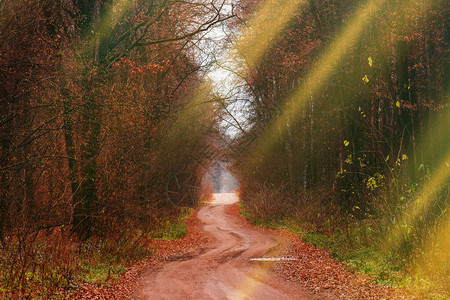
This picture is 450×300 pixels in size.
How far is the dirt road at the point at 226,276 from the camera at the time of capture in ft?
28.5

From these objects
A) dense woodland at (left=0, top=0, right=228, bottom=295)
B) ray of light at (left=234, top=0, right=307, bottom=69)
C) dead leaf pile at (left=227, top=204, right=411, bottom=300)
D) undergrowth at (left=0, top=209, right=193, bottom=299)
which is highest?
ray of light at (left=234, top=0, right=307, bottom=69)

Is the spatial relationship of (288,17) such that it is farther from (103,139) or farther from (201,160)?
(201,160)

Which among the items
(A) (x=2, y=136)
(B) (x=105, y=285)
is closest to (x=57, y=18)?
(A) (x=2, y=136)

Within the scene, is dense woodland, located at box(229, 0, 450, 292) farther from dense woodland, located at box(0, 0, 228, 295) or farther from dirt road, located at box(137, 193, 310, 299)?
dense woodland, located at box(0, 0, 228, 295)

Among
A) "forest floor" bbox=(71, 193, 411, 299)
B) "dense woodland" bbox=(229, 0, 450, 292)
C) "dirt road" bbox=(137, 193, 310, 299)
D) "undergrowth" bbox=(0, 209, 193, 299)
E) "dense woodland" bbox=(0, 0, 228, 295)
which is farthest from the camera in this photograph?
"dense woodland" bbox=(229, 0, 450, 292)

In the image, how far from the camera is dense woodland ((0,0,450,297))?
8.57m

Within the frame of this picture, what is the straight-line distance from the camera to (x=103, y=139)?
1104 centimetres

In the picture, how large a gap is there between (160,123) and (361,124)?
794 cm

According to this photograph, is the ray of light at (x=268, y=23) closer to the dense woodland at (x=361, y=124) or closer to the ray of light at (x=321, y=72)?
the dense woodland at (x=361, y=124)

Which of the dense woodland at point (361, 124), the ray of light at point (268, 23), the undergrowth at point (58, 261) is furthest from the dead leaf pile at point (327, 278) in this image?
the ray of light at point (268, 23)

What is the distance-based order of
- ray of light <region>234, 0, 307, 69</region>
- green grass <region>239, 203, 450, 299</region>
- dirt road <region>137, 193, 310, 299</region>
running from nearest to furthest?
1. green grass <region>239, 203, 450, 299</region>
2. dirt road <region>137, 193, 310, 299</region>
3. ray of light <region>234, 0, 307, 69</region>

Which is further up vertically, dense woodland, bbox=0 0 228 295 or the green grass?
dense woodland, bbox=0 0 228 295

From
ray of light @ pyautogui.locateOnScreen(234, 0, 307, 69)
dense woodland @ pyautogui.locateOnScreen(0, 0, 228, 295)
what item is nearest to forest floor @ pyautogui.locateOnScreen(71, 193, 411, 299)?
dense woodland @ pyautogui.locateOnScreen(0, 0, 228, 295)

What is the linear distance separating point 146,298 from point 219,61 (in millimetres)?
15867
